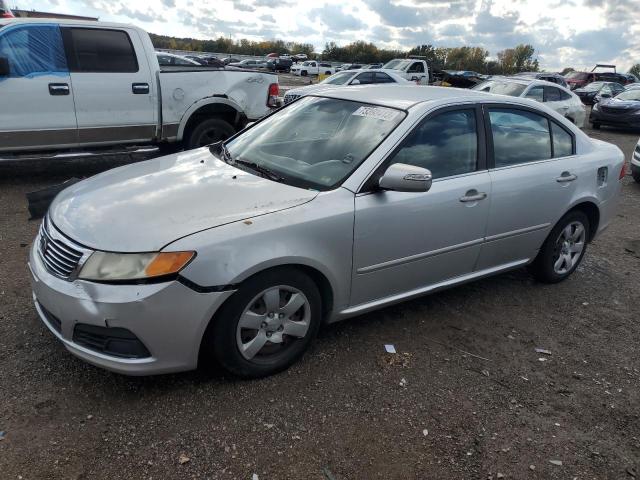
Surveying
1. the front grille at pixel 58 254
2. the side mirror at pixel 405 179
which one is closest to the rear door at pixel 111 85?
the front grille at pixel 58 254

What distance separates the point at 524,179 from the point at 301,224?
2.01 meters

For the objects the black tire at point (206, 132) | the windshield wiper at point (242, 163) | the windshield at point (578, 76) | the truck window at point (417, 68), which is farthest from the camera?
the windshield at point (578, 76)

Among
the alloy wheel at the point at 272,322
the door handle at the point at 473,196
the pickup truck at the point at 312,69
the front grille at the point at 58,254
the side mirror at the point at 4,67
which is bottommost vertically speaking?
the pickup truck at the point at 312,69

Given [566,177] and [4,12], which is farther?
[4,12]

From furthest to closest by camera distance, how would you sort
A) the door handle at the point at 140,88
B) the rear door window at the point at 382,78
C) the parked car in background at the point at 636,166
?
the rear door window at the point at 382,78 → the parked car in background at the point at 636,166 → the door handle at the point at 140,88

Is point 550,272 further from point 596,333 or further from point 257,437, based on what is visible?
point 257,437

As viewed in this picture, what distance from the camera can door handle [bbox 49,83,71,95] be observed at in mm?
6207

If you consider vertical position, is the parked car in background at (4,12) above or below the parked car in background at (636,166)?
above

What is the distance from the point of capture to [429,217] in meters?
3.38

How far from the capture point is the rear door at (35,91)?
6.00 metres

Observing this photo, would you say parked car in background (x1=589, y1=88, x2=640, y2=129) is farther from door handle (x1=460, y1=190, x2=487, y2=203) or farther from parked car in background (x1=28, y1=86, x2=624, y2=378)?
door handle (x1=460, y1=190, x2=487, y2=203)

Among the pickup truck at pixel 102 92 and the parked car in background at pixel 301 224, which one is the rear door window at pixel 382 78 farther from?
the parked car in background at pixel 301 224

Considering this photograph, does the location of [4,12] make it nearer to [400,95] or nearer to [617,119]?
[400,95]

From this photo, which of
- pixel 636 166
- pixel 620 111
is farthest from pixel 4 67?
pixel 620 111
